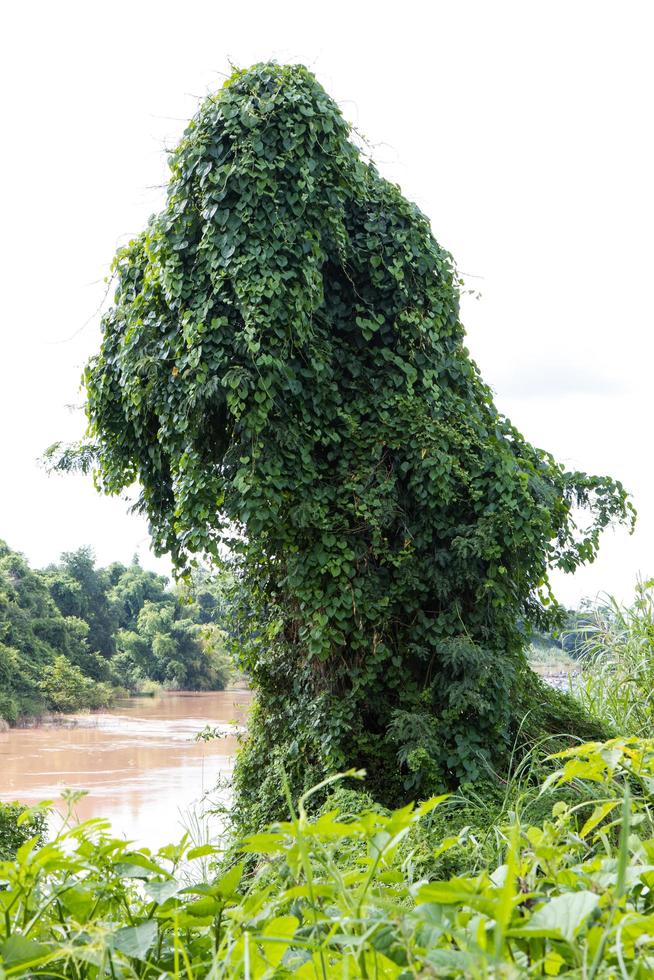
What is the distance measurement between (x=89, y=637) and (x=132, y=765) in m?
11.4

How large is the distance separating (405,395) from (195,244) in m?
1.47

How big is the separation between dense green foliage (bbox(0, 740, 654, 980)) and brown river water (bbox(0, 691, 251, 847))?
13.2 feet

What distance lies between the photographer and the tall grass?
5.75m

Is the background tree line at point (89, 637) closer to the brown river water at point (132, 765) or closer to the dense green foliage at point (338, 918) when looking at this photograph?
the brown river water at point (132, 765)

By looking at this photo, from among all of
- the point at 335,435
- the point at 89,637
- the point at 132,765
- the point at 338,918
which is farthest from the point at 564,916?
the point at 89,637

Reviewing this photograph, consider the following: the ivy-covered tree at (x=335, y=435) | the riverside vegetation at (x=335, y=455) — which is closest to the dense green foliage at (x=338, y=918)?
the riverside vegetation at (x=335, y=455)

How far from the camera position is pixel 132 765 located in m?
11.5

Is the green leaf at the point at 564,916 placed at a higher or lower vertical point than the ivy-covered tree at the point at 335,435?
lower

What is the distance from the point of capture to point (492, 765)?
4.86m

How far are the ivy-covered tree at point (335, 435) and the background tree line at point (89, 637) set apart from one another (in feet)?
38.3

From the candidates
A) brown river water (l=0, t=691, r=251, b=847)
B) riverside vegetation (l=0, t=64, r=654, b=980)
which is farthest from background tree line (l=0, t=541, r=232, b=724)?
riverside vegetation (l=0, t=64, r=654, b=980)

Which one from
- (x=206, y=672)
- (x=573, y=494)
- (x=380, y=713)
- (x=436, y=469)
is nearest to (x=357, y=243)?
(x=436, y=469)

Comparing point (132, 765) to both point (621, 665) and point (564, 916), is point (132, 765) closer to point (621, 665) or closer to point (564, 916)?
point (621, 665)

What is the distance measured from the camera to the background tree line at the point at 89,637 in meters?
17.6
